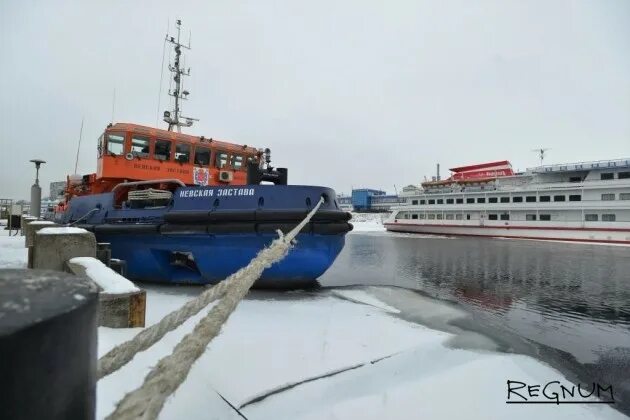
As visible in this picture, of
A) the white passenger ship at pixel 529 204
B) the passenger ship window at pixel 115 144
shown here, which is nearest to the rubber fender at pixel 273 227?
the passenger ship window at pixel 115 144

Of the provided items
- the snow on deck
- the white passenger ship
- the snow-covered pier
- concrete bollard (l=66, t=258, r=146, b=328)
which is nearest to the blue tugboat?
the snow-covered pier

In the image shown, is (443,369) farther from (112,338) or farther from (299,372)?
(112,338)

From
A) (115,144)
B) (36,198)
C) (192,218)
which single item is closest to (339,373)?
(192,218)

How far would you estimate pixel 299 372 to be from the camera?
10.0 feet

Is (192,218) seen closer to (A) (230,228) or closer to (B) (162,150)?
(A) (230,228)

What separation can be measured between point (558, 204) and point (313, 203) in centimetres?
3059

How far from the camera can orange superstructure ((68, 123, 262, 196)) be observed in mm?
8609

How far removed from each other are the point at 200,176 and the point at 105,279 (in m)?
5.98

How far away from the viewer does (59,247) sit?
4.52 m

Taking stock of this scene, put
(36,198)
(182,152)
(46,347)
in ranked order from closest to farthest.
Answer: (46,347) → (182,152) → (36,198)

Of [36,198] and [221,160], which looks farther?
[36,198]

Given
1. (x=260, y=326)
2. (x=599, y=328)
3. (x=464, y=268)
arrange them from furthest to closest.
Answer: (x=464, y=268) < (x=599, y=328) < (x=260, y=326)

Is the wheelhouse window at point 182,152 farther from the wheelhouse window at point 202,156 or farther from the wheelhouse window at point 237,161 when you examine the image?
the wheelhouse window at point 237,161

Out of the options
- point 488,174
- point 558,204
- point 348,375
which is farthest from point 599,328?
point 488,174
